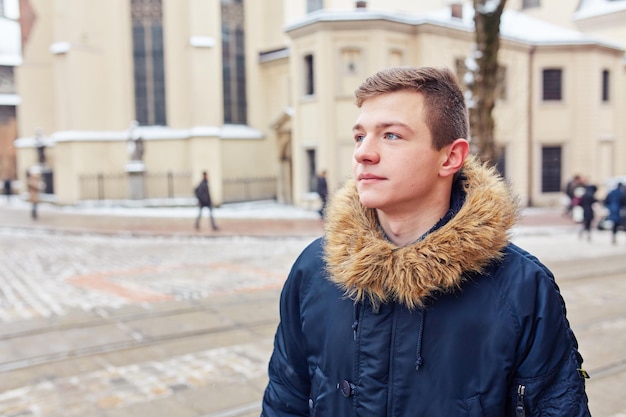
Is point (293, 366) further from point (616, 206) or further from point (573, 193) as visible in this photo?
point (573, 193)

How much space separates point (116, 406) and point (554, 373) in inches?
166

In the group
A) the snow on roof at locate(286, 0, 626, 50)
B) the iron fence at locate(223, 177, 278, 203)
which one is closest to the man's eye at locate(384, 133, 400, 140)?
the snow on roof at locate(286, 0, 626, 50)

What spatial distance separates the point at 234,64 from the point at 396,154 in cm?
2908

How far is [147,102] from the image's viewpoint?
2858 cm

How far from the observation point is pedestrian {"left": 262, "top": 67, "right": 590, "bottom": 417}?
68.9 inches

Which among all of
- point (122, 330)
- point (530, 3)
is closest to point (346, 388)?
point (122, 330)

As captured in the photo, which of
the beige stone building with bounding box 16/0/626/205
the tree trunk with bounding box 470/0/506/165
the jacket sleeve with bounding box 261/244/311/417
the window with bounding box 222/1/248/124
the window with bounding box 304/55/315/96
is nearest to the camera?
the jacket sleeve with bounding box 261/244/311/417

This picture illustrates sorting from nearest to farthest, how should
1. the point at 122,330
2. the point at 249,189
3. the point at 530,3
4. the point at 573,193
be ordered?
1. the point at 122,330
2. the point at 573,193
3. the point at 249,189
4. the point at 530,3

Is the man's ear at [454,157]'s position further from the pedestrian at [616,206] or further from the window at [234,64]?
the window at [234,64]

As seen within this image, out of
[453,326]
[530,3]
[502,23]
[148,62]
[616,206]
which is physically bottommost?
[616,206]

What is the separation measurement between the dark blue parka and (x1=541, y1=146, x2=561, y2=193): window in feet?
91.6

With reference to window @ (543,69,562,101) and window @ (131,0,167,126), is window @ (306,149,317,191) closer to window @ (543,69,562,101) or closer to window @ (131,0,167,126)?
window @ (131,0,167,126)

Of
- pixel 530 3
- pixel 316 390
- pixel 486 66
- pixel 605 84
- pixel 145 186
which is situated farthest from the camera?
pixel 530 3

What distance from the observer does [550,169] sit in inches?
1106
